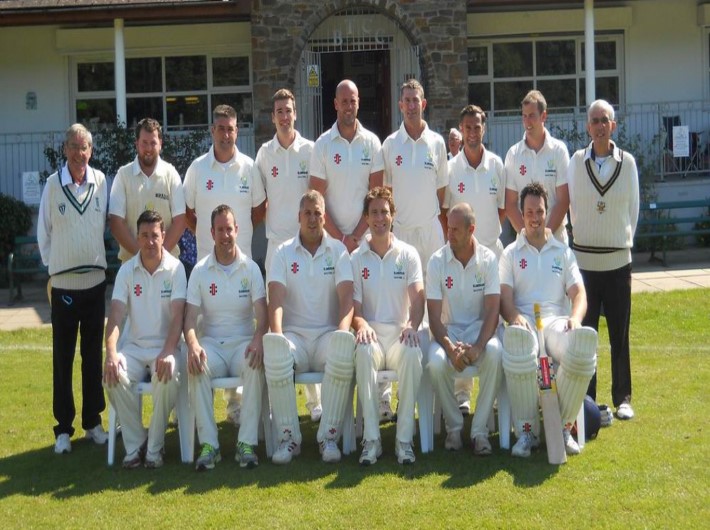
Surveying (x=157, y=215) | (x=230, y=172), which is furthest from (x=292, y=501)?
(x=230, y=172)

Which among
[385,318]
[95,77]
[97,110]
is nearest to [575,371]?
[385,318]

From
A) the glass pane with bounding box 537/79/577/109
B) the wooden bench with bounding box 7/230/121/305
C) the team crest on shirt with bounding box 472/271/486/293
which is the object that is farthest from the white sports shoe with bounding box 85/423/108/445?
the glass pane with bounding box 537/79/577/109

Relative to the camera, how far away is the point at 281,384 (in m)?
6.97

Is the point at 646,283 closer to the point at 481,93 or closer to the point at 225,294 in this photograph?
the point at 481,93

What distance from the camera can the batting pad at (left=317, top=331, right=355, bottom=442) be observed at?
693 centimetres

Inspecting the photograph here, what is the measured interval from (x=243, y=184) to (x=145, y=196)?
72 cm

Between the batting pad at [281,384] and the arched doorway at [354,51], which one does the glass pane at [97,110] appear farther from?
the batting pad at [281,384]

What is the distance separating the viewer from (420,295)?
7305mm

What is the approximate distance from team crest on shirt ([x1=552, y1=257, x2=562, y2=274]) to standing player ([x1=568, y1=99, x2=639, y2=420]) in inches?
21.3

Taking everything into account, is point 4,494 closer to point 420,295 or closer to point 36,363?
point 420,295

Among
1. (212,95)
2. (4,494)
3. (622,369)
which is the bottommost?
(4,494)

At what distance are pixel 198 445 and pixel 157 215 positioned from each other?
1.55 m

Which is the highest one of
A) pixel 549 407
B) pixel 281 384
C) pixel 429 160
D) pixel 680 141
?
pixel 680 141

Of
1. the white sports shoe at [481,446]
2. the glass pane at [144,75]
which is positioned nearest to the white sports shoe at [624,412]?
the white sports shoe at [481,446]
